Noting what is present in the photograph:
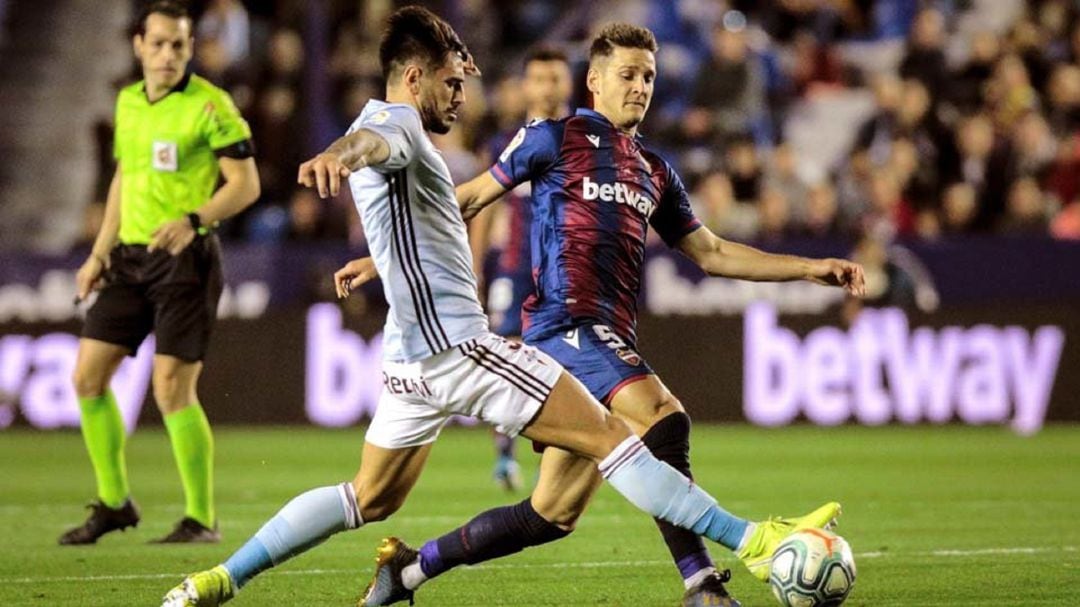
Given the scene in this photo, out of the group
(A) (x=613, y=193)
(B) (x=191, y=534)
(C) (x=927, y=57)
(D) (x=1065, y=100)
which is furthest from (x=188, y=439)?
(D) (x=1065, y=100)

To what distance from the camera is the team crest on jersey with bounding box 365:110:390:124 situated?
6.05 meters

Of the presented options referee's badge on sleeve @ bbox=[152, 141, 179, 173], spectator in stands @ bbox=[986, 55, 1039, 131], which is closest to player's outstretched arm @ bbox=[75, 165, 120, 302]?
referee's badge on sleeve @ bbox=[152, 141, 179, 173]

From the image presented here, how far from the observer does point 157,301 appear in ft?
30.3

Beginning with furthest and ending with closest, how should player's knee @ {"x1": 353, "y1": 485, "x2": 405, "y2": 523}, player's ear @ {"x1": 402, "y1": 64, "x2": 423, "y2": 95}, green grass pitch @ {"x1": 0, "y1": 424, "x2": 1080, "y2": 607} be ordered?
green grass pitch @ {"x1": 0, "y1": 424, "x2": 1080, "y2": 607}
player's knee @ {"x1": 353, "y1": 485, "x2": 405, "y2": 523}
player's ear @ {"x1": 402, "y1": 64, "x2": 423, "y2": 95}

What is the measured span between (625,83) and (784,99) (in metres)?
13.9

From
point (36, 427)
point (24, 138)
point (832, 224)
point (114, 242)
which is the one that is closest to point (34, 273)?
point (36, 427)

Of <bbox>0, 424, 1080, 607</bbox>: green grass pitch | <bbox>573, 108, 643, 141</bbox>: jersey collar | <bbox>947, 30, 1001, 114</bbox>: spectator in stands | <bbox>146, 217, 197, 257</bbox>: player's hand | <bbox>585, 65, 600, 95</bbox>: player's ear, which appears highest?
<bbox>947, 30, 1001, 114</bbox>: spectator in stands

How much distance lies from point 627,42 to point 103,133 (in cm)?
1296

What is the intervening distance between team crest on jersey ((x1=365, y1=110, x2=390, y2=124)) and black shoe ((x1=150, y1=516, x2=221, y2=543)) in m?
3.64

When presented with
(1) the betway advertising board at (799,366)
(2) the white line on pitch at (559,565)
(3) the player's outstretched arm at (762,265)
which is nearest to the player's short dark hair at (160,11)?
(2) the white line on pitch at (559,565)

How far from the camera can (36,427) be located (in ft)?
56.2

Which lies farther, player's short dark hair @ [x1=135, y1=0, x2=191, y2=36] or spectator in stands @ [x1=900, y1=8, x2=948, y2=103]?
spectator in stands @ [x1=900, y1=8, x2=948, y2=103]

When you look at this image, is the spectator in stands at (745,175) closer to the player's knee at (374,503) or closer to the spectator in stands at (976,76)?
the spectator in stands at (976,76)

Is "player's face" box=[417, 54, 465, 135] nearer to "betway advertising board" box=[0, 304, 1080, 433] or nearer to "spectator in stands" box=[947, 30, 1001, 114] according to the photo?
"betway advertising board" box=[0, 304, 1080, 433]
